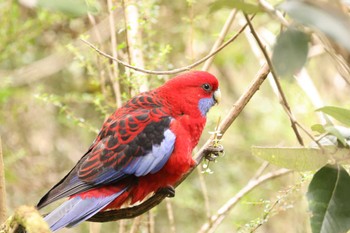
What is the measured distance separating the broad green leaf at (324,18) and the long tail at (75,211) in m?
1.30

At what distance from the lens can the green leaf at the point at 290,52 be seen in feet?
3.55

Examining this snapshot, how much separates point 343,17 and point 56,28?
11.2 ft

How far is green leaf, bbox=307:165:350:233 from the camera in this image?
143 cm

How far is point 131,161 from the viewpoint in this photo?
2.28 meters

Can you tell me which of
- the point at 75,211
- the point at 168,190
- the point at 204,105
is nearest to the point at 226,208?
the point at 168,190

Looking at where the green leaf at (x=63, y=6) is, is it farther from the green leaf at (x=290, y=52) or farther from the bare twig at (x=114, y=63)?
the bare twig at (x=114, y=63)

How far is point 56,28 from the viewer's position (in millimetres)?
4156

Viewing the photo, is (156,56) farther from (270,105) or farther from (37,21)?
(270,105)

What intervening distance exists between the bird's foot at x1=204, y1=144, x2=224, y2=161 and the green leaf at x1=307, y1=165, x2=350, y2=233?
2.58 ft

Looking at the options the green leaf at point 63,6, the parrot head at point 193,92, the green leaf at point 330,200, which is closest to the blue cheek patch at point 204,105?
the parrot head at point 193,92

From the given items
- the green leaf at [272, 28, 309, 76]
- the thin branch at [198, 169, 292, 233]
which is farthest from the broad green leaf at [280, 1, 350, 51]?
the thin branch at [198, 169, 292, 233]

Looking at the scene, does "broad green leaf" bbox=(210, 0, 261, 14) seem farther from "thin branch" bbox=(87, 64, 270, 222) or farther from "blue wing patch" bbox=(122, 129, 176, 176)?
"blue wing patch" bbox=(122, 129, 176, 176)

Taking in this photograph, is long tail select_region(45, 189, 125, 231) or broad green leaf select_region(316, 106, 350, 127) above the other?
broad green leaf select_region(316, 106, 350, 127)

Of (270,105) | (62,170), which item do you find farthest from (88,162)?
(270,105)
